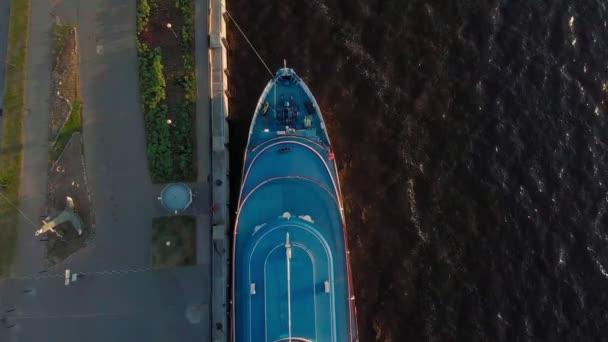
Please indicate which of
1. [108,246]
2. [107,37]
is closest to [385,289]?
[108,246]

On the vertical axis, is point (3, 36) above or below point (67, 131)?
above

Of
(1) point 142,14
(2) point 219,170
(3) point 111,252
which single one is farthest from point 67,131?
(2) point 219,170

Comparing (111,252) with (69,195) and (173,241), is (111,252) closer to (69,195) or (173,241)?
(173,241)

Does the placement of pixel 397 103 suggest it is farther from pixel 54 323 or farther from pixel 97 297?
pixel 54 323

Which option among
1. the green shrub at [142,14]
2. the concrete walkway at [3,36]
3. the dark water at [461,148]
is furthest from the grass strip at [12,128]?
the dark water at [461,148]

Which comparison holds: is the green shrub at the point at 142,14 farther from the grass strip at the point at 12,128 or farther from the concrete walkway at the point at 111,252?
the grass strip at the point at 12,128

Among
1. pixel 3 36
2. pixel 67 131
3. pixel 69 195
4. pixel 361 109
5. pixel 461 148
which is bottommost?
pixel 69 195

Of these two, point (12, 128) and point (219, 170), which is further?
point (12, 128)
